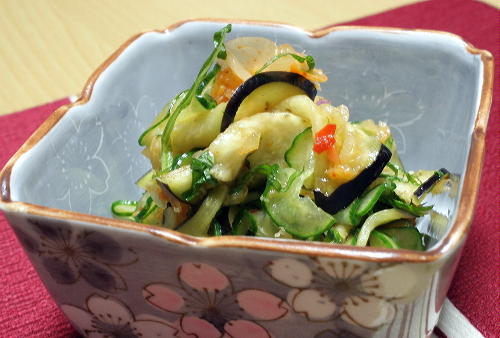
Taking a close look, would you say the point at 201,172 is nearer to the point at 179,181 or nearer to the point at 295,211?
the point at 179,181

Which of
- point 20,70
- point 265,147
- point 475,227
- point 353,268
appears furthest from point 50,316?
point 20,70

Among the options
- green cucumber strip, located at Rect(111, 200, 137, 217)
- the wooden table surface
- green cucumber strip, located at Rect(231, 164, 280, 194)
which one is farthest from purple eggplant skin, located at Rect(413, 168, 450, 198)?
the wooden table surface

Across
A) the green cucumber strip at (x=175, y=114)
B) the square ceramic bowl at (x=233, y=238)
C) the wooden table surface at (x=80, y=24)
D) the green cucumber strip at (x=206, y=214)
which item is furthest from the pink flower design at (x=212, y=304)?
the wooden table surface at (x=80, y=24)

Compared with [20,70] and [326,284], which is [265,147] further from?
[20,70]

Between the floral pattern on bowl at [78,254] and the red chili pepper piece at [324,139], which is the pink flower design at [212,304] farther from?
the red chili pepper piece at [324,139]

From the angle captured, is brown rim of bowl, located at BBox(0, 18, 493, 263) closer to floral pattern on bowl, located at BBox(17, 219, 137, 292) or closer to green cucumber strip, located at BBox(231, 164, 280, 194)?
floral pattern on bowl, located at BBox(17, 219, 137, 292)
